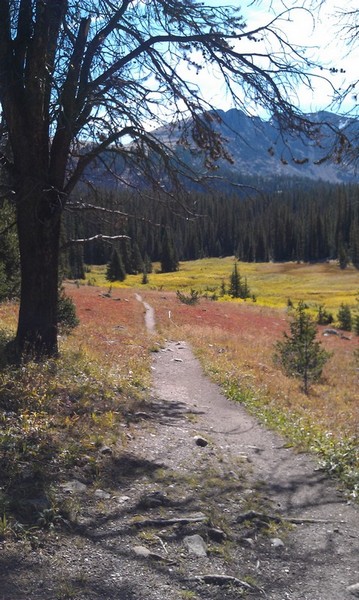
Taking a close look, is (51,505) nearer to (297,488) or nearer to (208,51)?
(297,488)

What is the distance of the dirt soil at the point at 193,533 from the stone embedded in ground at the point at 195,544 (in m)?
0.01

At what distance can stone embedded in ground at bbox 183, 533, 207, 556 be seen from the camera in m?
4.04

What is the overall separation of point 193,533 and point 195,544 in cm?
18

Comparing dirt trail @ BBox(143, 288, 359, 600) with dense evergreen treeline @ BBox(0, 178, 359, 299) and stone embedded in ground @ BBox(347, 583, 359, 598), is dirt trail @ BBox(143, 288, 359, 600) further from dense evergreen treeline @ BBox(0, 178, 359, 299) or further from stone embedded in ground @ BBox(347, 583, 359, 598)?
dense evergreen treeline @ BBox(0, 178, 359, 299)

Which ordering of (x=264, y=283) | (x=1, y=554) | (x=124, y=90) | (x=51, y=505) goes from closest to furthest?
(x=1, y=554)
(x=51, y=505)
(x=124, y=90)
(x=264, y=283)

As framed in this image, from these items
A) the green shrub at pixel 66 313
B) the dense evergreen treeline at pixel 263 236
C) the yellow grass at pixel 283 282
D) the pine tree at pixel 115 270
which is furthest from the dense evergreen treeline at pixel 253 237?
the green shrub at pixel 66 313

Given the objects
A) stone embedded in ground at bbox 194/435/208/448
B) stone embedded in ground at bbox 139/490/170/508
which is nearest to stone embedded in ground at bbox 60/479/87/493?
stone embedded in ground at bbox 139/490/170/508

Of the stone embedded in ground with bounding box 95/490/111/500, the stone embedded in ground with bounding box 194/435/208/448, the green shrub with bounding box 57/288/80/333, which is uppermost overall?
the green shrub with bounding box 57/288/80/333

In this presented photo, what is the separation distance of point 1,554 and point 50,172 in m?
6.14

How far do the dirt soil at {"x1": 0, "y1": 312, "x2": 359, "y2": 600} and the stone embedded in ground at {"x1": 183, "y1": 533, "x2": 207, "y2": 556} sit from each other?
0.01 metres

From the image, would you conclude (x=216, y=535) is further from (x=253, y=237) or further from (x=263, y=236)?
(x=253, y=237)

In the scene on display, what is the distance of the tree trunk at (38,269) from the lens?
8289 millimetres

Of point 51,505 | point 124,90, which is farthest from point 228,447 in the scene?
point 124,90

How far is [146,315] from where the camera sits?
28.5 m
